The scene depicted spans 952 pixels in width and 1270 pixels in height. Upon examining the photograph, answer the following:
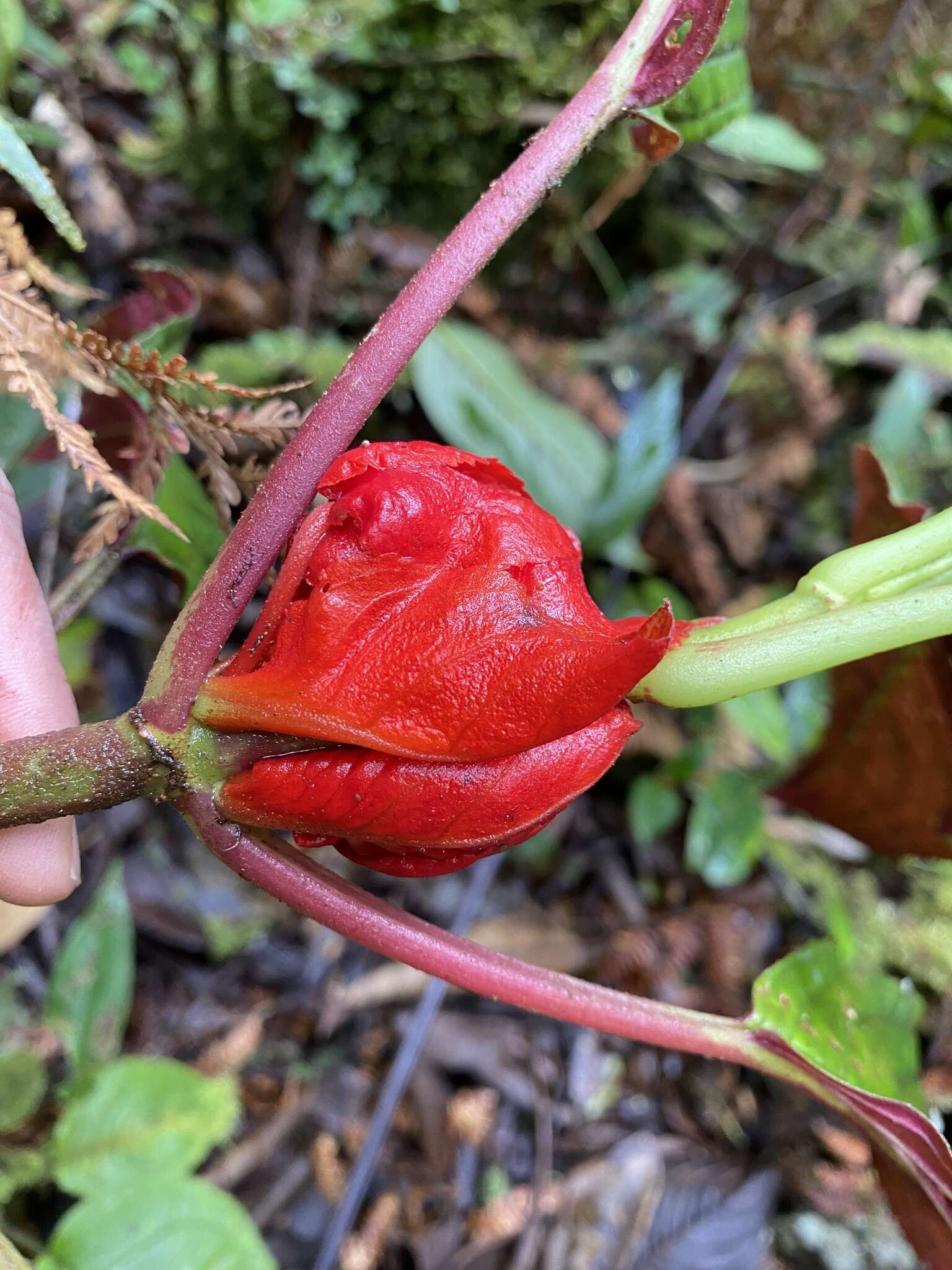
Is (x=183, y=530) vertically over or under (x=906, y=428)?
over

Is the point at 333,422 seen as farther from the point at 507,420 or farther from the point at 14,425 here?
the point at 507,420

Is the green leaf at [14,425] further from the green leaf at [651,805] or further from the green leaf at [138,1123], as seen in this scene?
the green leaf at [651,805]

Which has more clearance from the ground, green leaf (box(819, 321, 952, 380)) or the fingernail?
the fingernail

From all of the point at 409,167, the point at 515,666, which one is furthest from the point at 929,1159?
the point at 409,167

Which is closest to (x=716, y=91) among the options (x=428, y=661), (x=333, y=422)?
(x=333, y=422)

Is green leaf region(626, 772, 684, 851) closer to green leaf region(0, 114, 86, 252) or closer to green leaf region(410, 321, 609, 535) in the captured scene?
green leaf region(410, 321, 609, 535)

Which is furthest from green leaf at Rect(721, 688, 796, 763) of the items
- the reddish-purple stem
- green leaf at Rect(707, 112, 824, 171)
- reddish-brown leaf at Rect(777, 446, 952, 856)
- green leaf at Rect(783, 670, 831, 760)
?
green leaf at Rect(707, 112, 824, 171)
